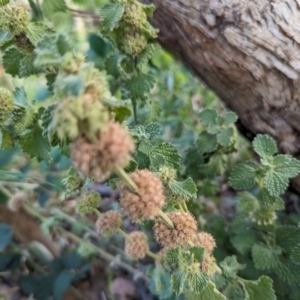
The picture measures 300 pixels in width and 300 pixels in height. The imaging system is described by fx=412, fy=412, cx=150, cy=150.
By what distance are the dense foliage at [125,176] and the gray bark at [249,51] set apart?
86 mm

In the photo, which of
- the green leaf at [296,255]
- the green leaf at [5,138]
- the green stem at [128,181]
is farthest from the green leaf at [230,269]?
the green leaf at [5,138]

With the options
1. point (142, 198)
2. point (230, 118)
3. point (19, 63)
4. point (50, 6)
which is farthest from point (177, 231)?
point (50, 6)

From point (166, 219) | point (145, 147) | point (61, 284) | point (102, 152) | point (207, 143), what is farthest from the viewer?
point (61, 284)

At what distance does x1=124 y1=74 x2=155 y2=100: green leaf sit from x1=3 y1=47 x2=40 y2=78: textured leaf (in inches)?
7.9

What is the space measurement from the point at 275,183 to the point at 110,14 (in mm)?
465

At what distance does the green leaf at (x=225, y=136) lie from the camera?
0.90 metres

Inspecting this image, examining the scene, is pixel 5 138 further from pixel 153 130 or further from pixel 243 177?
pixel 243 177

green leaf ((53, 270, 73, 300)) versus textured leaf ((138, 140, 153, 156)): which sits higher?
textured leaf ((138, 140, 153, 156))

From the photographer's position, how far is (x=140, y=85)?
2.92 feet

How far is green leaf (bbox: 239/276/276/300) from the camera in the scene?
0.78 m

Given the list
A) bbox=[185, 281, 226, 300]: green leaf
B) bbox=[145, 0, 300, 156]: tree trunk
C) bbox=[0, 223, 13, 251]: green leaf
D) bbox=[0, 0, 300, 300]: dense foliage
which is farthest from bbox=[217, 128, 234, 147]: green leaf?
bbox=[0, 223, 13, 251]: green leaf

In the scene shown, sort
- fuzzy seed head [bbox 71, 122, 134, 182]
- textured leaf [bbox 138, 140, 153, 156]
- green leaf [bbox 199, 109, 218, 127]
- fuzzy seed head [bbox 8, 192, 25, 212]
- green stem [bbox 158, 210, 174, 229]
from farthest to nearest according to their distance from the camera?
1. fuzzy seed head [bbox 8, 192, 25, 212]
2. green leaf [bbox 199, 109, 218, 127]
3. textured leaf [bbox 138, 140, 153, 156]
4. green stem [bbox 158, 210, 174, 229]
5. fuzzy seed head [bbox 71, 122, 134, 182]

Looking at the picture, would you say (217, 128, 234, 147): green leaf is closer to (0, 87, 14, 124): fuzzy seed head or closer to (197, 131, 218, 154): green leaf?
(197, 131, 218, 154): green leaf

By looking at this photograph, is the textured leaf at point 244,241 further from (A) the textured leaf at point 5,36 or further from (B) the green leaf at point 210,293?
(A) the textured leaf at point 5,36
